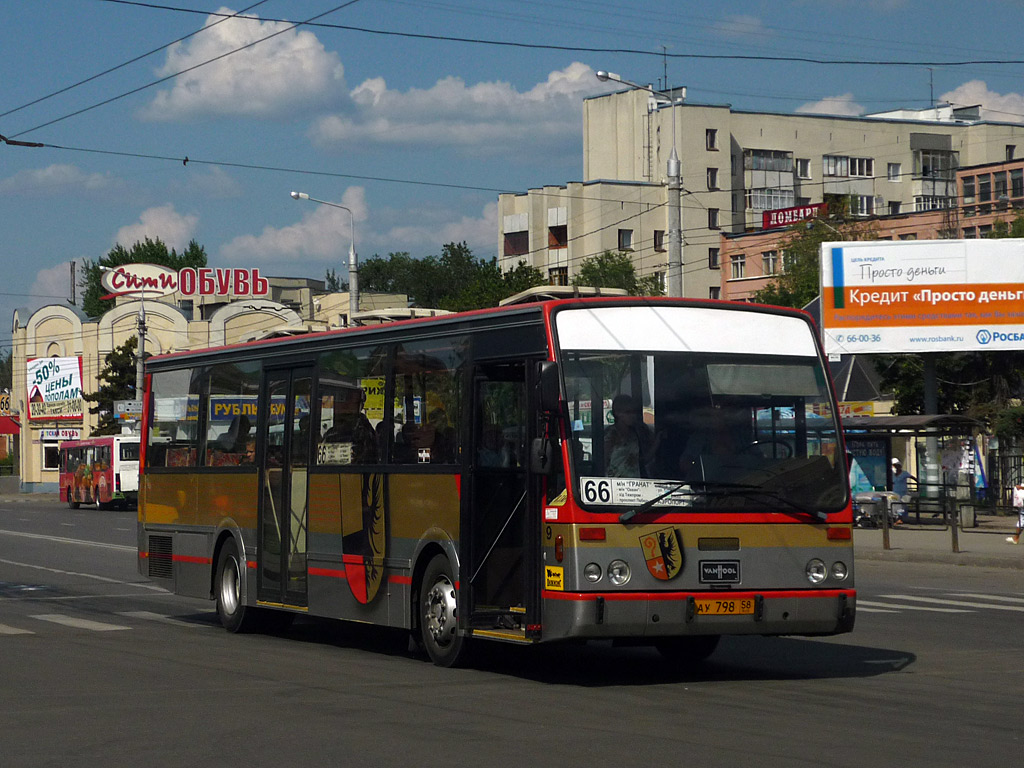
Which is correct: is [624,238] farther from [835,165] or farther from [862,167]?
[862,167]

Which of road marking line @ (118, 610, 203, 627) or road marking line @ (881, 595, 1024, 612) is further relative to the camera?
road marking line @ (881, 595, 1024, 612)

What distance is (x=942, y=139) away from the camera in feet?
339

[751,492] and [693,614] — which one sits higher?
[751,492]

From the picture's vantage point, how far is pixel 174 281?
269 feet

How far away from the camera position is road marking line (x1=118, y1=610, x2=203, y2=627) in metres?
16.3

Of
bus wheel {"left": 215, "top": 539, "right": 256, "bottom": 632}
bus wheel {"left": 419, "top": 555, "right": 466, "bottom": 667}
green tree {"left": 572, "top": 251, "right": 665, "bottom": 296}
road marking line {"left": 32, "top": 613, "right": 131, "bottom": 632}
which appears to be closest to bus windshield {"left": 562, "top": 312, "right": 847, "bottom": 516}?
bus wheel {"left": 419, "top": 555, "right": 466, "bottom": 667}

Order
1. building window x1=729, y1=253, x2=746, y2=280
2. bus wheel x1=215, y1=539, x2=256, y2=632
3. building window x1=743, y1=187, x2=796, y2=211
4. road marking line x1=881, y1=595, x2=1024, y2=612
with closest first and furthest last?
bus wheel x1=215, y1=539, x2=256, y2=632 → road marking line x1=881, y1=595, x2=1024, y2=612 → building window x1=729, y1=253, x2=746, y2=280 → building window x1=743, y1=187, x2=796, y2=211

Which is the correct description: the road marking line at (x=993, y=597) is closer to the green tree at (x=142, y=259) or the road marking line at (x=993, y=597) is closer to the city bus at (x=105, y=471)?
the city bus at (x=105, y=471)

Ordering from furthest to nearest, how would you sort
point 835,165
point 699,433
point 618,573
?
point 835,165
point 699,433
point 618,573

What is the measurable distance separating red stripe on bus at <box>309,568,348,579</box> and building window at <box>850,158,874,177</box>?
9392 centimetres

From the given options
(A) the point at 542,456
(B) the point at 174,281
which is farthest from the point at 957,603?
(B) the point at 174,281

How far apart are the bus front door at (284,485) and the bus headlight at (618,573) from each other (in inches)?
172

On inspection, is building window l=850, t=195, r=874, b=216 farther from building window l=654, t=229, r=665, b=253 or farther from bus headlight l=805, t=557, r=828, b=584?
bus headlight l=805, t=557, r=828, b=584

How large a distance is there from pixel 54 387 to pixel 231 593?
7342cm
